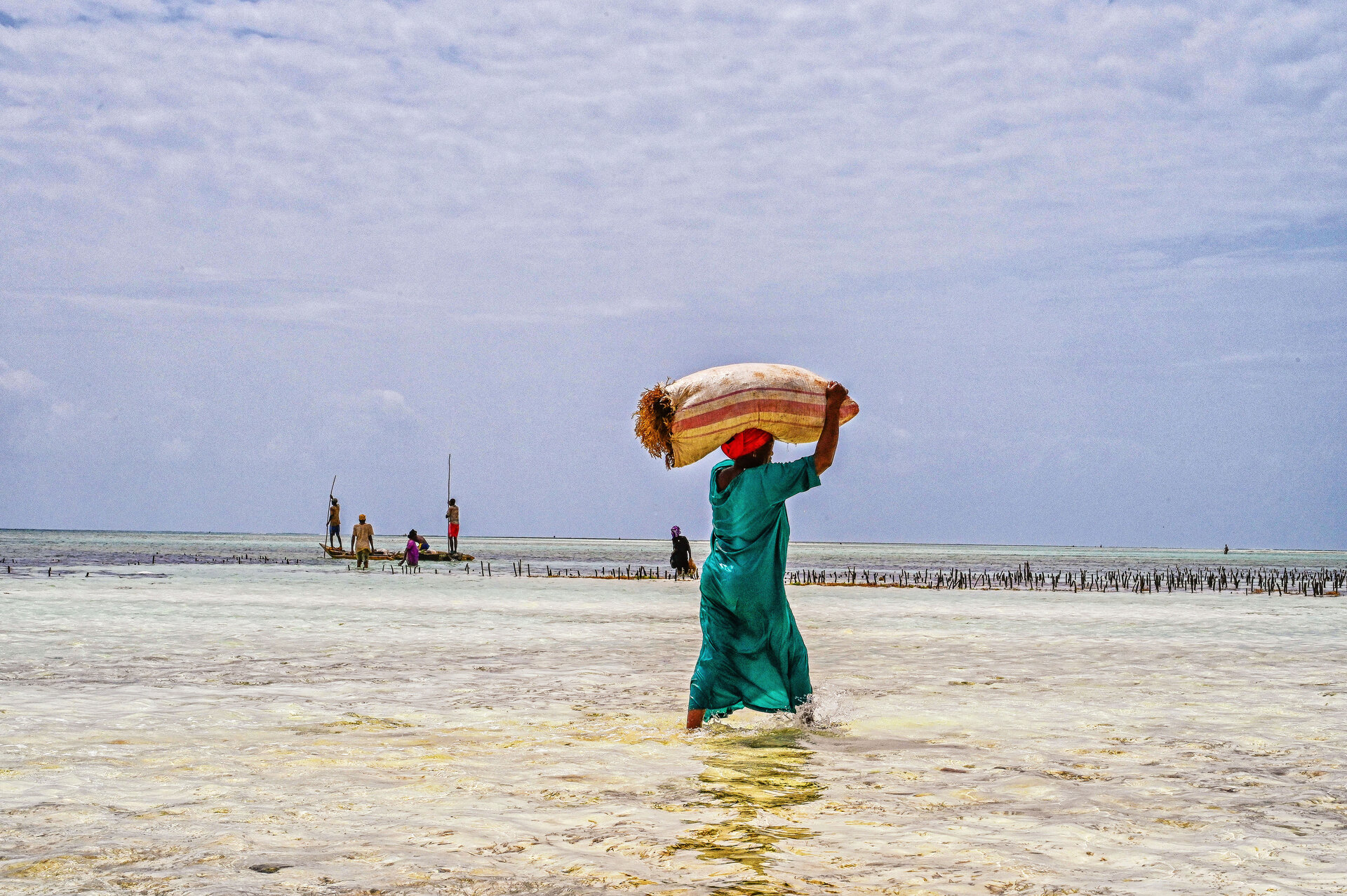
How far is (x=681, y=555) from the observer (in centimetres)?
3017

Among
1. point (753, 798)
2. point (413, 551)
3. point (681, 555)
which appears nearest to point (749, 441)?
point (753, 798)

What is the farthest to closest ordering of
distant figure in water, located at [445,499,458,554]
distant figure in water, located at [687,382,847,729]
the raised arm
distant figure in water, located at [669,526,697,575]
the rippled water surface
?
distant figure in water, located at [445,499,458,554] → distant figure in water, located at [669,526,697,575] → distant figure in water, located at [687,382,847,729] → the raised arm → the rippled water surface

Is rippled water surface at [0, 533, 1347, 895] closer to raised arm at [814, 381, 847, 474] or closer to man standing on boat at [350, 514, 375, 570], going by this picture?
raised arm at [814, 381, 847, 474]

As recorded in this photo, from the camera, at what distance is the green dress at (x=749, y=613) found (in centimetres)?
616

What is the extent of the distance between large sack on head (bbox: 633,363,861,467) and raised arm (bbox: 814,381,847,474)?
0.38 ft

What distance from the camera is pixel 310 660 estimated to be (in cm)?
1004

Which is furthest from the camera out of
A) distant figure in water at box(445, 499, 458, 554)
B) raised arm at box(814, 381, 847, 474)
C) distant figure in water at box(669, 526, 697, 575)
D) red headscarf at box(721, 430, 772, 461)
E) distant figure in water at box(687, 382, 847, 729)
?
distant figure in water at box(445, 499, 458, 554)

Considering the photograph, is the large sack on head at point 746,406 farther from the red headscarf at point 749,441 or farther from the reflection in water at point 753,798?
the reflection in water at point 753,798

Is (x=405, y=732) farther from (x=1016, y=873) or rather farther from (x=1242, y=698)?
(x=1242, y=698)

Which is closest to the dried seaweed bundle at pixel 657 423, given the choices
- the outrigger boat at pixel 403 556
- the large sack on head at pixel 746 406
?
the large sack on head at pixel 746 406

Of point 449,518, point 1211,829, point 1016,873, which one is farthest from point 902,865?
point 449,518

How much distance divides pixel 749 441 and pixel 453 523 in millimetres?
31354

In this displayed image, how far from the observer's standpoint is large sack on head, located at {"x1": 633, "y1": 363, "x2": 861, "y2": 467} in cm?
613

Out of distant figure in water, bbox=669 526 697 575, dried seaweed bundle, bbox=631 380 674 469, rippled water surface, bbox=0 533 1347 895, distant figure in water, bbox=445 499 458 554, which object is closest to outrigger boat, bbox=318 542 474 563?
distant figure in water, bbox=445 499 458 554
